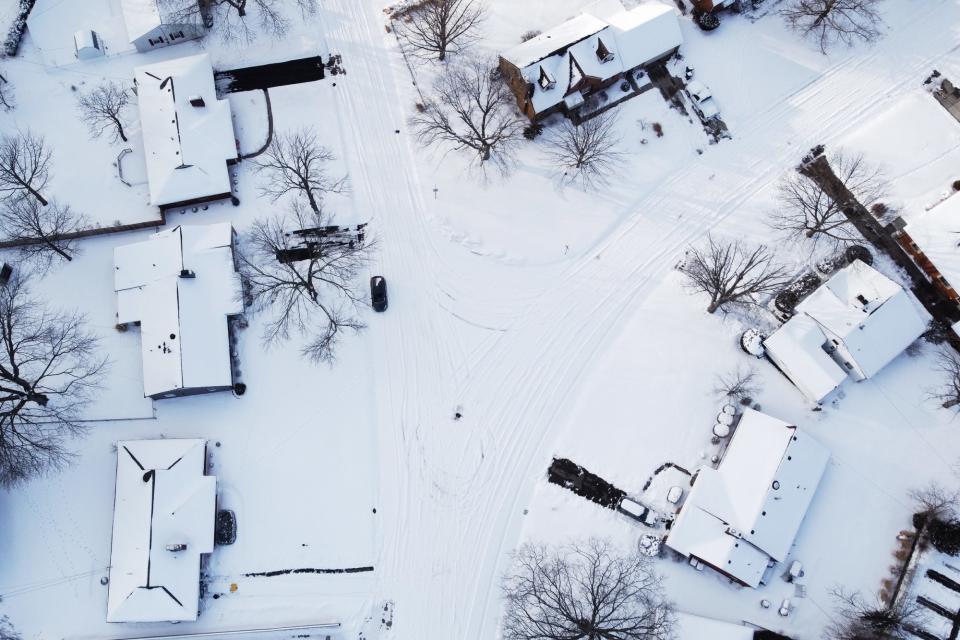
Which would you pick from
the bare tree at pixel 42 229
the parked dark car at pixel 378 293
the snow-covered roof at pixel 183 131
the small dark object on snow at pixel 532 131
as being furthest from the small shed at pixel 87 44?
the small dark object on snow at pixel 532 131

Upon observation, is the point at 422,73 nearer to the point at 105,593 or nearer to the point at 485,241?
the point at 485,241

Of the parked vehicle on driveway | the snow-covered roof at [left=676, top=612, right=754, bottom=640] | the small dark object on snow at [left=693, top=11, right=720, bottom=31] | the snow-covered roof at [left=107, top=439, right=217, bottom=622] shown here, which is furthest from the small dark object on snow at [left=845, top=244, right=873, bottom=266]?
the snow-covered roof at [left=107, top=439, right=217, bottom=622]

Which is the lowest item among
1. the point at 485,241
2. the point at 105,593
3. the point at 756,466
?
the point at 105,593

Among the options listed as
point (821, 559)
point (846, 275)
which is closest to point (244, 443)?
point (821, 559)

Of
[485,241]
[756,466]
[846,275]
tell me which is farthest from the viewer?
[485,241]

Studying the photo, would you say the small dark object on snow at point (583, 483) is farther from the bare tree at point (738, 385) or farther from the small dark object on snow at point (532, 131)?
the small dark object on snow at point (532, 131)

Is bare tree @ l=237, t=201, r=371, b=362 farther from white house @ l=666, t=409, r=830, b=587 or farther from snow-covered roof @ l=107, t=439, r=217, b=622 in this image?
white house @ l=666, t=409, r=830, b=587
